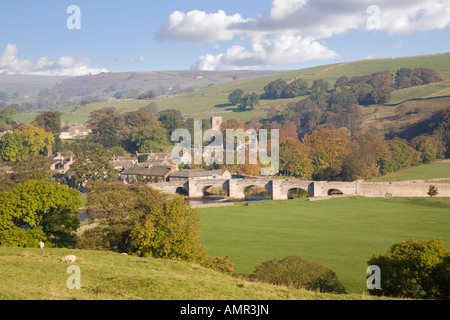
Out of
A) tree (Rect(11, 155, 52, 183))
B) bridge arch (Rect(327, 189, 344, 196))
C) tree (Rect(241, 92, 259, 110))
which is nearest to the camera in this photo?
bridge arch (Rect(327, 189, 344, 196))

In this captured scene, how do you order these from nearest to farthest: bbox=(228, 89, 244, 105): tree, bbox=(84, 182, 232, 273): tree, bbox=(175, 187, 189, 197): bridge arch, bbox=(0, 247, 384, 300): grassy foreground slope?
bbox=(0, 247, 384, 300): grassy foreground slope < bbox=(84, 182, 232, 273): tree < bbox=(175, 187, 189, 197): bridge arch < bbox=(228, 89, 244, 105): tree

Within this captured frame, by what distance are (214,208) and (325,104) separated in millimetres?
111852

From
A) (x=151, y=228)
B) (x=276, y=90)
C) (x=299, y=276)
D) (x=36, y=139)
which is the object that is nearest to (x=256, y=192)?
(x=151, y=228)

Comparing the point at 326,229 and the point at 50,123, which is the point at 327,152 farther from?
the point at 50,123

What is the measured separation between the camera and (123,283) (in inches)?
722

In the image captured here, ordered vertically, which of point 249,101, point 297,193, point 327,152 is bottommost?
point 297,193

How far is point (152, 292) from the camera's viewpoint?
17234mm

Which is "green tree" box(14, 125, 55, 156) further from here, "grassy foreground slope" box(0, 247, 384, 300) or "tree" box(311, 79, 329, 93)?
"tree" box(311, 79, 329, 93)

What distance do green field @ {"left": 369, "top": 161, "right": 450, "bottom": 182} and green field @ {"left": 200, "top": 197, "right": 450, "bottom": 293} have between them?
17494 mm

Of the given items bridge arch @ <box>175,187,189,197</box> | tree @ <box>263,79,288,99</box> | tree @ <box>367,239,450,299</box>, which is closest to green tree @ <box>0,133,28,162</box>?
bridge arch @ <box>175,187,189,197</box>

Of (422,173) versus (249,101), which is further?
(249,101)

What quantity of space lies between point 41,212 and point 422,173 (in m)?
70.0

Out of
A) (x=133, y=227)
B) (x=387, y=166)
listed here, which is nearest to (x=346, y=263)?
(x=133, y=227)

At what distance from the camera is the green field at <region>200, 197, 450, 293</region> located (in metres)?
37.6
